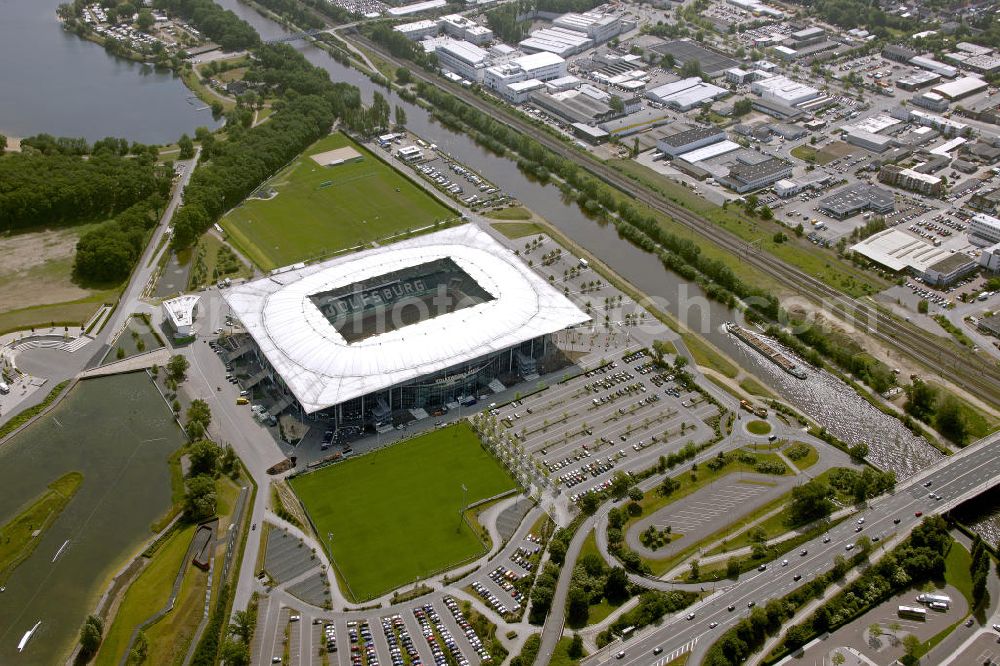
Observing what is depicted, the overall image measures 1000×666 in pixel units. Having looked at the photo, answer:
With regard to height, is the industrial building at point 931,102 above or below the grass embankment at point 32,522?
above

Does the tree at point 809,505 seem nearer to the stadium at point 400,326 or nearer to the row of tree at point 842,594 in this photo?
the row of tree at point 842,594

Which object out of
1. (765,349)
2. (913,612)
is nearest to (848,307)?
(765,349)

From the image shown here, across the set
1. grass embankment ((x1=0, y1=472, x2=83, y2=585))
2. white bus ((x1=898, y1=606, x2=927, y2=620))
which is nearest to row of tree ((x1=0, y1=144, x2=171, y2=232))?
grass embankment ((x1=0, y1=472, x2=83, y2=585))

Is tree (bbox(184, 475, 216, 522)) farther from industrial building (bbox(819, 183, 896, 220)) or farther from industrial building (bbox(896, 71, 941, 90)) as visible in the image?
industrial building (bbox(896, 71, 941, 90))

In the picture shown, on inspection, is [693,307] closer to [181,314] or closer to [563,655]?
[563,655]

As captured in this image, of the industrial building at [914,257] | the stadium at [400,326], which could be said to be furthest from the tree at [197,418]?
the industrial building at [914,257]

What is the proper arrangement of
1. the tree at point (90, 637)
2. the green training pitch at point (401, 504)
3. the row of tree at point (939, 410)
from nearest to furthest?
the tree at point (90, 637) < the green training pitch at point (401, 504) < the row of tree at point (939, 410)
